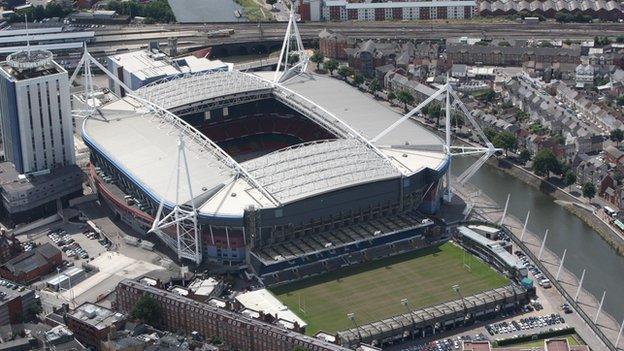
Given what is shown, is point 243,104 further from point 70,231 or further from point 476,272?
point 476,272

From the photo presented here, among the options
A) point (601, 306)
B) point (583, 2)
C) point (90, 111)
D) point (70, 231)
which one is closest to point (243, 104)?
point (90, 111)

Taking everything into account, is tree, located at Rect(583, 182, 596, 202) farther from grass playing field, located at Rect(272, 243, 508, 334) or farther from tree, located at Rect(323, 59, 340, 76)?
tree, located at Rect(323, 59, 340, 76)

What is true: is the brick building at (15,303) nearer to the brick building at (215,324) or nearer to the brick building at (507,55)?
the brick building at (215,324)

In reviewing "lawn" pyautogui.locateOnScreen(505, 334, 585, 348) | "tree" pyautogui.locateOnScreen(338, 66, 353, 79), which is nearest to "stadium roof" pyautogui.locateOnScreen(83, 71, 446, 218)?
"tree" pyautogui.locateOnScreen(338, 66, 353, 79)

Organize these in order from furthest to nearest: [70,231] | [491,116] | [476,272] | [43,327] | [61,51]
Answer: [61,51], [491,116], [70,231], [476,272], [43,327]

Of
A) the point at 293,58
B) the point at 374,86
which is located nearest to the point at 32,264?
the point at 374,86

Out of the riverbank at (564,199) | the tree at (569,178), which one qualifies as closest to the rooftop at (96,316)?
the riverbank at (564,199)
